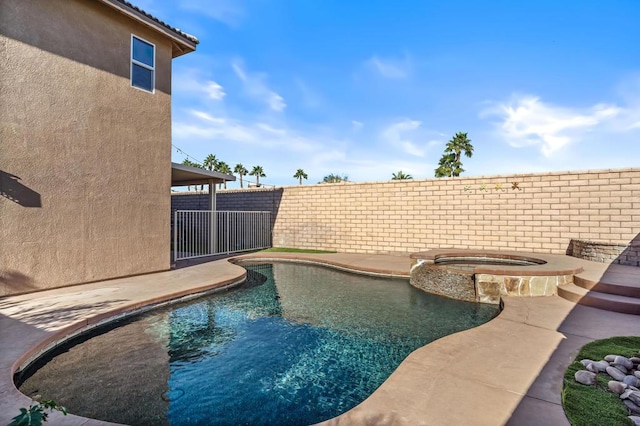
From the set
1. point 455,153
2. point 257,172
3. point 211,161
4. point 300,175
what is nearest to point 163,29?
point 455,153

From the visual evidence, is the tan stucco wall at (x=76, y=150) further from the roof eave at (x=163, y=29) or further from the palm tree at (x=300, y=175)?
the palm tree at (x=300, y=175)

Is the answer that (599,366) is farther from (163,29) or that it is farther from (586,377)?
(163,29)

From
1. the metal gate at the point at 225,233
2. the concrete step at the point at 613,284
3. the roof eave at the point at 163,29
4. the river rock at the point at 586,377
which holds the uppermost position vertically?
the roof eave at the point at 163,29

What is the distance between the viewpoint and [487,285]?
614 centimetres

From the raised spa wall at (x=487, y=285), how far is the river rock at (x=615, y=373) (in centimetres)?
323

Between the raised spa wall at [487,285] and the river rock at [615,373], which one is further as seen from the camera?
the raised spa wall at [487,285]

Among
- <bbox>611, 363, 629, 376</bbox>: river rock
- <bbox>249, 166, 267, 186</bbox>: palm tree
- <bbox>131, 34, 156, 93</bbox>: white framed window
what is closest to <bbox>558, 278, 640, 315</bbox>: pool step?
<bbox>611, 363, 629, 376</bbox>: river rock

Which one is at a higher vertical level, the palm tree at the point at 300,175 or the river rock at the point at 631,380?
the palm tree at the point at 300,175

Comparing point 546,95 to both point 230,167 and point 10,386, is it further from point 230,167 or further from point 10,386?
point 230,167

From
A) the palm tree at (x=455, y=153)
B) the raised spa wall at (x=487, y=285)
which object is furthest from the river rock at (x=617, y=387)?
the palm tree at (x=455, y=153)

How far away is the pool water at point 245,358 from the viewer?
9.13 feet

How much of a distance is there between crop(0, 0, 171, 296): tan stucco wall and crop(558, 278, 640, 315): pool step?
9.02 m

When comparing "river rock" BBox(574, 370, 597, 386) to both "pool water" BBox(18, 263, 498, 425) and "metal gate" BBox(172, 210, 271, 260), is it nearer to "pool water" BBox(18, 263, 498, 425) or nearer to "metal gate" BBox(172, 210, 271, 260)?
"pool water" BBox(18, 263, 498, 425)

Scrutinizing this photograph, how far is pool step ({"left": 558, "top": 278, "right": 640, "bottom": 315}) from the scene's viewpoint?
191 inches
